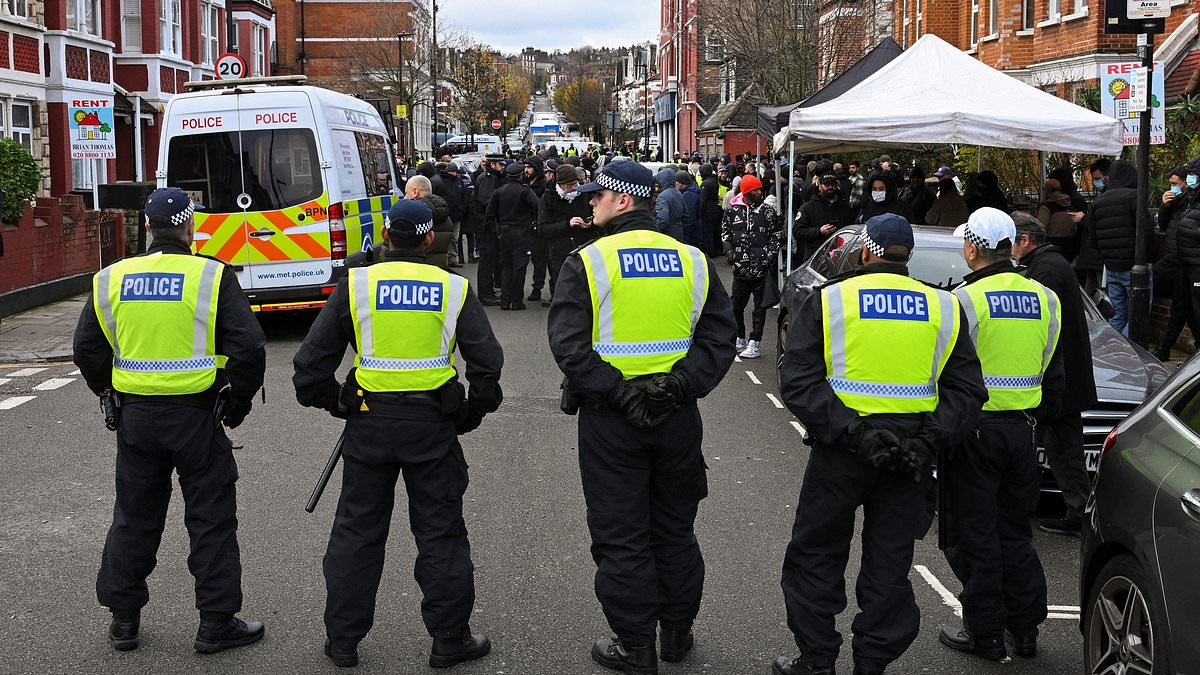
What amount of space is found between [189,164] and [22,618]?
8.90 metres

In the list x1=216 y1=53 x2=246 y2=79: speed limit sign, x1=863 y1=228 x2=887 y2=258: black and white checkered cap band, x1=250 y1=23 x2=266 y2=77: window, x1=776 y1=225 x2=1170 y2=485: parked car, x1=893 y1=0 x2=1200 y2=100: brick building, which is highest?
x1=250 y1=23 x2=266 y2=77: window

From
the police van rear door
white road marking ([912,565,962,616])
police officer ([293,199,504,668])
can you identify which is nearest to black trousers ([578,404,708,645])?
police officer ([293,199,504,668])

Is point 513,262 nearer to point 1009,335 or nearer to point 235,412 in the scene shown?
point 235,412

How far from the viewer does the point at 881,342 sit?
4793 millimetres

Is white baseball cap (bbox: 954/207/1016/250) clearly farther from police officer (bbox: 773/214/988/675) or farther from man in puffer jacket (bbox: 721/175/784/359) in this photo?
man in puffer jacket (bbox: 721/175/784/359)

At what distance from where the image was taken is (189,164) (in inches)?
547

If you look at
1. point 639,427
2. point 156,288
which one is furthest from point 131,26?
point 639,427

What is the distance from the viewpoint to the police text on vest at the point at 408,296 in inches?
201

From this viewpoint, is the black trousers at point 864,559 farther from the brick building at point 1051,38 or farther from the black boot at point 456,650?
the brick building at point 1051,38

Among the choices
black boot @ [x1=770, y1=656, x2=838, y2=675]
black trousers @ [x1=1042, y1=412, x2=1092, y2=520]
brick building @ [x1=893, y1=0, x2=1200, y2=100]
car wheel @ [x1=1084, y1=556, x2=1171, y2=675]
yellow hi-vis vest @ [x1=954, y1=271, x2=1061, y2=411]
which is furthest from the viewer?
brick building @ [x1=893, y1=0, x2=1200, y2=100]

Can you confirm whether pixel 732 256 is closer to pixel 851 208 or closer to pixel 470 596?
pixel 851 208

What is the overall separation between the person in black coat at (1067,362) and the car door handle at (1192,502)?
8.99 feet

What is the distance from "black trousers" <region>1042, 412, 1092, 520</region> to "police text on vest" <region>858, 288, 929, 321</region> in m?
2.34

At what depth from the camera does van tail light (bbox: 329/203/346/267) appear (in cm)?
1400
